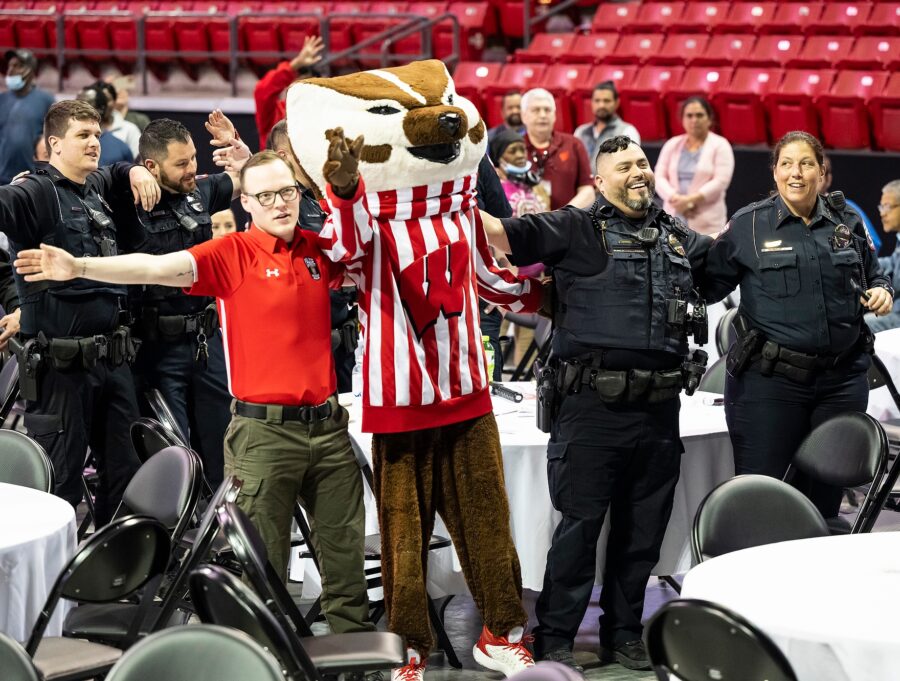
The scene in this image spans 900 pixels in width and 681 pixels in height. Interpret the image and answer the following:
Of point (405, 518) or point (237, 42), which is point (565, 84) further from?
point (405, 518)

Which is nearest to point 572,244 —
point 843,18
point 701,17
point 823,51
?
point 823,51

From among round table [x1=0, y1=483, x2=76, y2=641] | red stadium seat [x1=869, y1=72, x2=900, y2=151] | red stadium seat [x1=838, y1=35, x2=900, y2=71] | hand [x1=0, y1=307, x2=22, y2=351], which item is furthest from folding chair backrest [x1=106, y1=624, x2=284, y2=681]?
red stadium seat [x1=838, y1=35, x2=900, y2=71]

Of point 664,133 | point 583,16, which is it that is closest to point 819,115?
point 664,133

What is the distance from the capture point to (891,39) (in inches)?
448

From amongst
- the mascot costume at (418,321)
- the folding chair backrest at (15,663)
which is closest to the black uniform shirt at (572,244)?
the mascot costume at (418,321)

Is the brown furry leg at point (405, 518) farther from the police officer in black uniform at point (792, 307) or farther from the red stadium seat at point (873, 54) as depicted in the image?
the red stadium seat at point (873, 54)

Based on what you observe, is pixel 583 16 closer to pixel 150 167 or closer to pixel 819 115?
pixel 819 115

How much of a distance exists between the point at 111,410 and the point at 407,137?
2066 millimetres

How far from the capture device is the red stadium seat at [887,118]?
10227 mm

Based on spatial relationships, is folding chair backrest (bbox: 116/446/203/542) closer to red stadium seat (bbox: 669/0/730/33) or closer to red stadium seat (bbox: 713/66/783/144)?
red stadium seat (bbox: 713/66/783/144)

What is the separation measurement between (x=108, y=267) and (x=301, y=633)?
47.1 inches

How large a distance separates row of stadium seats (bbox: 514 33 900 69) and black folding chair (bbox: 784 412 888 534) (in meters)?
6.98

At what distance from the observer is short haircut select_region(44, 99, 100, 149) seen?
5.29 m

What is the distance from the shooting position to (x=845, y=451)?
15.5 ft
